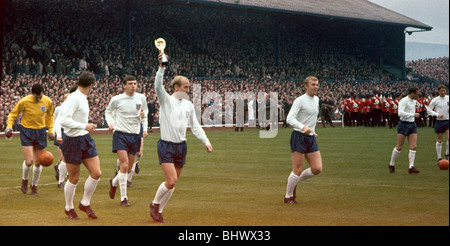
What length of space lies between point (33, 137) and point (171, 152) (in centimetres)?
452

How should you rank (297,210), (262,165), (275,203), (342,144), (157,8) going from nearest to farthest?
(297,210) → (275,203) → (262,165) → (342,144) → (157,8)

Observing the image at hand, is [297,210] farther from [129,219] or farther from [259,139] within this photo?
[259,139]

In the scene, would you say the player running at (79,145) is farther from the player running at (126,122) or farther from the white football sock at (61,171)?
the white football sock at (61,171)

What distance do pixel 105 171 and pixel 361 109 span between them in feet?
92.4

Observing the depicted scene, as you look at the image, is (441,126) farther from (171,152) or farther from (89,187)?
(89,187)

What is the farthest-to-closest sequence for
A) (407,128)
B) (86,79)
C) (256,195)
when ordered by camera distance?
(407,128)
(256,195)
(86,79)

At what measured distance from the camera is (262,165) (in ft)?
59.4

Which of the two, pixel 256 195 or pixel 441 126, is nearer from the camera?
pixel 256 195

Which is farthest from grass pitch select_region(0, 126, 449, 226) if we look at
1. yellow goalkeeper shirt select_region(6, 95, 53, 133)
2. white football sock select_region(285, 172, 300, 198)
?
yellow goalkeeper shirt select_region(6, 95, 53, 133)

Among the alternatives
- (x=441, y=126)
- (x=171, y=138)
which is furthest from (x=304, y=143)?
(x=441, y=126)

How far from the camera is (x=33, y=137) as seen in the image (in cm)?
1280

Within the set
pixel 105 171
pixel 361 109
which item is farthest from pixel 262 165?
pixel 361 109

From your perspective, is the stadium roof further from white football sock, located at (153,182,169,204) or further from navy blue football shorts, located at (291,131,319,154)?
white football sock, located at (153,182,169,204)

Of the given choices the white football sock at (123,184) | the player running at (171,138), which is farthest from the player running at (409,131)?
the player running at (171,138)
